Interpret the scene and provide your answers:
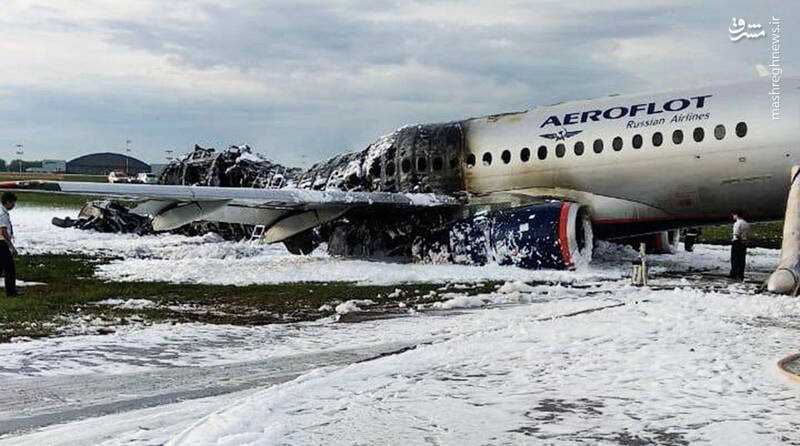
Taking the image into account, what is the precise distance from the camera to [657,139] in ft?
52.3

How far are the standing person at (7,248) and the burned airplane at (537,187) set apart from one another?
1.81 ft

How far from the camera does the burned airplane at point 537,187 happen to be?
15242mm

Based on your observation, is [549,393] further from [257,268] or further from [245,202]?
[257,268]

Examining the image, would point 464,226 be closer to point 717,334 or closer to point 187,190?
point 187,190

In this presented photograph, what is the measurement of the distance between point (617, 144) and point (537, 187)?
1.94 m

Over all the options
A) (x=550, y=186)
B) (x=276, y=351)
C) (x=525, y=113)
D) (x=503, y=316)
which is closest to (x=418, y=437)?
(x=276, y=351)

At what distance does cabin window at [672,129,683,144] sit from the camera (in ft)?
51.4

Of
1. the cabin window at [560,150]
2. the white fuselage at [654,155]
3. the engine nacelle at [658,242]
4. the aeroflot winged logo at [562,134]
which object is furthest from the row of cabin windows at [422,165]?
the engine nacelle at [658,242]

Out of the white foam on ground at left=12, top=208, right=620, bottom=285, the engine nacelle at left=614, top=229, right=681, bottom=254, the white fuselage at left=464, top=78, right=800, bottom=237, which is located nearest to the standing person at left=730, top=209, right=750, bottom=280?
the white fuselage at left=464, top=78, right=800, bottom=237

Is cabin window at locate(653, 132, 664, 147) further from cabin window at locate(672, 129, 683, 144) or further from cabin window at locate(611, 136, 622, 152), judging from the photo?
cabin window at locate(611, 136, 622, 152)

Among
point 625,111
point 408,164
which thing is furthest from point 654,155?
point 408,164

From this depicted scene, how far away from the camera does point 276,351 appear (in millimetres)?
8234

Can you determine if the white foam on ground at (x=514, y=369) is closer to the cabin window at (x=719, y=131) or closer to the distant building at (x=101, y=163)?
the cabin window at (x=719, y=131)

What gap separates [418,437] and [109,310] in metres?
7.22
